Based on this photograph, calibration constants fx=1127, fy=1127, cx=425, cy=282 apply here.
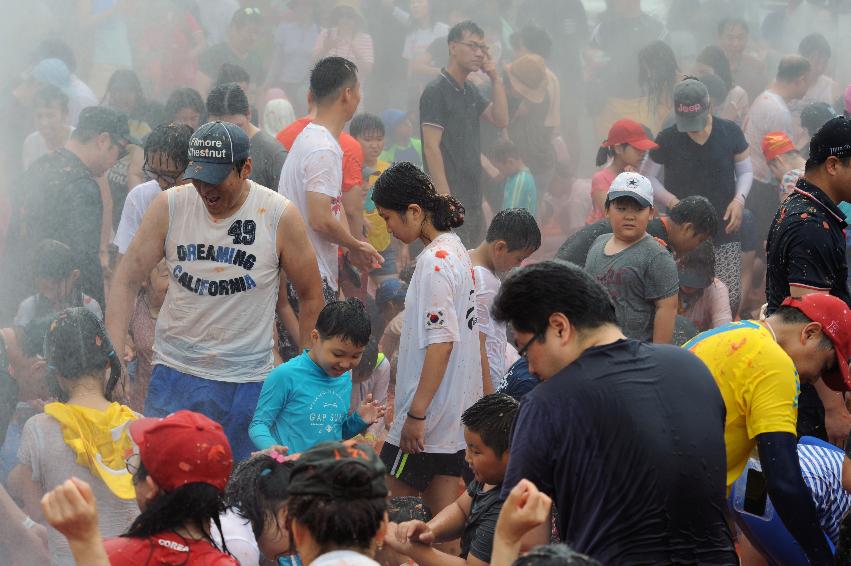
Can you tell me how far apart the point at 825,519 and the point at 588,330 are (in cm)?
168

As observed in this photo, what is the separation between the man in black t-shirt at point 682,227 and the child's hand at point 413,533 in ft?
8.79

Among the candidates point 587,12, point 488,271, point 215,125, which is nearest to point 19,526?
point 215,125

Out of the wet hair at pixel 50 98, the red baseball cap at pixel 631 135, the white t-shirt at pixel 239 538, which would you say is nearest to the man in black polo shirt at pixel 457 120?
the red baseball cap at pixel 631 135

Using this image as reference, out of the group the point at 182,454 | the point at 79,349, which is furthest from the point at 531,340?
the point at 79,349

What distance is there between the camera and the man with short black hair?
22.1 ft

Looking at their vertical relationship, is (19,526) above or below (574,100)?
below

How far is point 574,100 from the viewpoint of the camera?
39.5 ft

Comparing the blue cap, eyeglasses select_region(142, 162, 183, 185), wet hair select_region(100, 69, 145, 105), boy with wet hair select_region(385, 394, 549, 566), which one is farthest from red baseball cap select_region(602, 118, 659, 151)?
boy with wet hair select_region(385, 394, 549, 566)

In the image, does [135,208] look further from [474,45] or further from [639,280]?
[474,45]

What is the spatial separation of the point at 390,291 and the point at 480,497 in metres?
3.56

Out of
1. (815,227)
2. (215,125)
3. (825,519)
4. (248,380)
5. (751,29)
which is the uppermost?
(751,29)

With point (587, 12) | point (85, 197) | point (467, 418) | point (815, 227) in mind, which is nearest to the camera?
point (467, 418)

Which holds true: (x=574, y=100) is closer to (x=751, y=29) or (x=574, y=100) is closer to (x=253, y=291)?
(x=751, y=29)

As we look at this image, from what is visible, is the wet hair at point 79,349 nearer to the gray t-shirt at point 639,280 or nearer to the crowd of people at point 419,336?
the crowd of people at point 419,336
